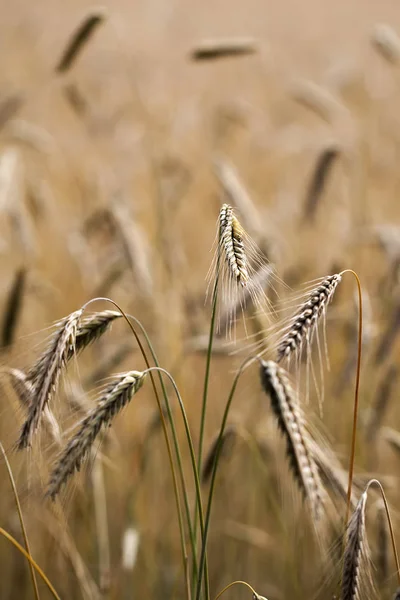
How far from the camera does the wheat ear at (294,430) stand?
108cm

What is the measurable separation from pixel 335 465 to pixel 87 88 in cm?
575

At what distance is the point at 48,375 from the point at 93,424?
0.11m

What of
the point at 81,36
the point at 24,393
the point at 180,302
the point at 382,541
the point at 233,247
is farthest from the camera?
the point at 180,302

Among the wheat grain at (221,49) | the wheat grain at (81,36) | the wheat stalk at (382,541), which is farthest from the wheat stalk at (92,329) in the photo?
the wheat grain at (221,49)

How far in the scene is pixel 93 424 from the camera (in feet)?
3.18

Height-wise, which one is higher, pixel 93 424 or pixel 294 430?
pixel 93 424

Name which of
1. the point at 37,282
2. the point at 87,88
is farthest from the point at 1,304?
the point at 87,88

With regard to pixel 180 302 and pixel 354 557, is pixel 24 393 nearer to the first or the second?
pixel 354 557

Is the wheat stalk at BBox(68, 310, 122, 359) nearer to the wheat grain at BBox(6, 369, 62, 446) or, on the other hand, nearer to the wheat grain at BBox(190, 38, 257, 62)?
the wheat grain at BBox(6, 369, 62, 446)

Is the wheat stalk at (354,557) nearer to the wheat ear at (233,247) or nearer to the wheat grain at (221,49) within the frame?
the wheat ear at (233,247)

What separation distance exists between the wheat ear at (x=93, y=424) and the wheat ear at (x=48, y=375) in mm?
74

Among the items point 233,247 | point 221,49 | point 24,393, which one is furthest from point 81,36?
point 233,247

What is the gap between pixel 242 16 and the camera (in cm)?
1070

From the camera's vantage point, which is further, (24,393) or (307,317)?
(24,393)
